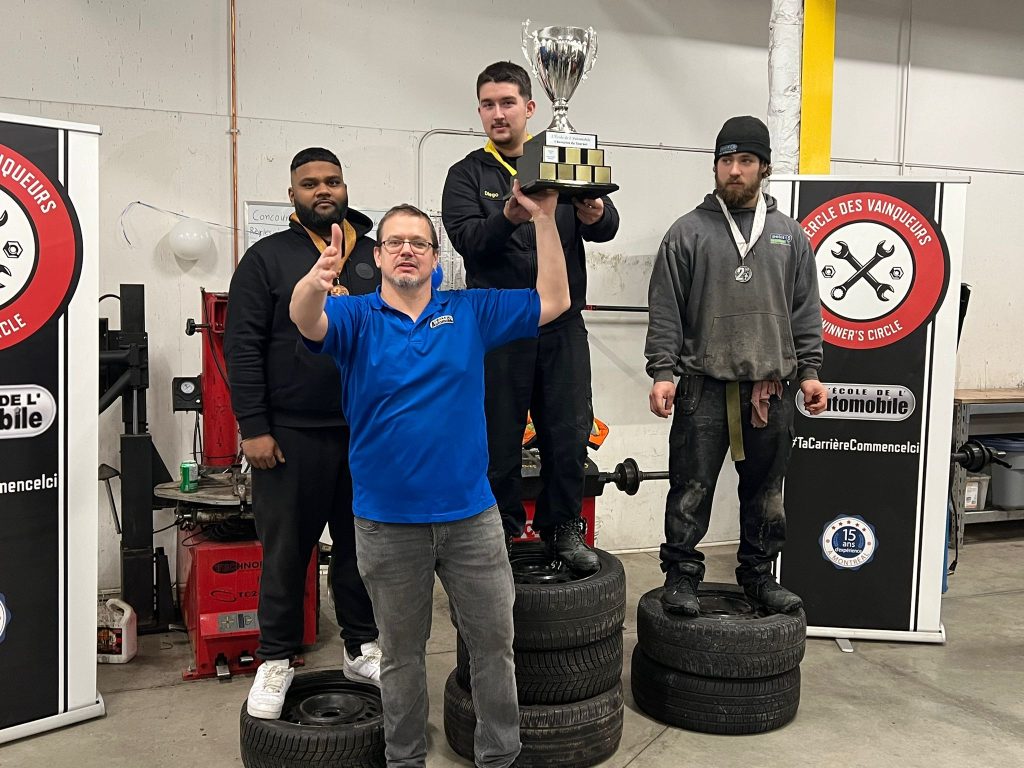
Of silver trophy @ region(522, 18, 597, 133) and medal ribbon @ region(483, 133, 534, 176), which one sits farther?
medal ribbon @ region(483, 133, 534, 176)

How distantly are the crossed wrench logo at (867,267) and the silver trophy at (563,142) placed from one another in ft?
5.24

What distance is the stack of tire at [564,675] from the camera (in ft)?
8.21

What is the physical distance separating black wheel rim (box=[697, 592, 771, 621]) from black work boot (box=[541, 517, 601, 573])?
479mm

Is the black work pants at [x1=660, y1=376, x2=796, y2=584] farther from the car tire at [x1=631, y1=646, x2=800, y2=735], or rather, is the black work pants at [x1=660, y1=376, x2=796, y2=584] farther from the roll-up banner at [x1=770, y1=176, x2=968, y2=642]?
the roll-up banner at [x1=770, y1=176, x2=968, y2=642]

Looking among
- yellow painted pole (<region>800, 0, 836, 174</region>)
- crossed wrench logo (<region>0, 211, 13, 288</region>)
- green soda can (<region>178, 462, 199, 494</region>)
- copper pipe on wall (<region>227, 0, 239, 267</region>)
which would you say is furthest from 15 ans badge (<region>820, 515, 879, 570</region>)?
crossed wrench logo (<region>0, 211, 13, 288</region>)

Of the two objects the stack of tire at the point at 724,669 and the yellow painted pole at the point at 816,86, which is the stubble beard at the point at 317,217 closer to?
the stack of tire at the point at 724,669

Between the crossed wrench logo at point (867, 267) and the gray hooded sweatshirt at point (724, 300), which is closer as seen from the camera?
the gray hooded sweatshirt at point (724, 300)

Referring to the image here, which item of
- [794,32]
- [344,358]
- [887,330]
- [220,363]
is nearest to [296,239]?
[344,358]

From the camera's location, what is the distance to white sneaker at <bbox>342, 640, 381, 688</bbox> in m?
2.77

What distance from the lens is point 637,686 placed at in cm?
301

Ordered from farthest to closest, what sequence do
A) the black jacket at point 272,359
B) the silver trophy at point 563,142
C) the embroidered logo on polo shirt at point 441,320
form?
the black jacket at point 272,359 → the embroidered logo on polo shirt at point 441,320 → the silver trophy at point 563,142

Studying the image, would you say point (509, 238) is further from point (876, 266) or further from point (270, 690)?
point (876, 266)

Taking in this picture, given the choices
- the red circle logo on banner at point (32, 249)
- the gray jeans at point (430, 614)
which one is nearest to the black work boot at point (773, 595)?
the gray jeans at point (430, 614)

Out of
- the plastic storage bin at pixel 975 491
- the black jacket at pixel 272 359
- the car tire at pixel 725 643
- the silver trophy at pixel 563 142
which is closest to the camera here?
the silver trophy at pixel 563 142
